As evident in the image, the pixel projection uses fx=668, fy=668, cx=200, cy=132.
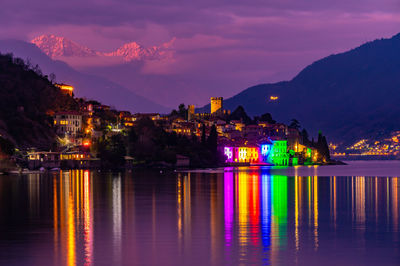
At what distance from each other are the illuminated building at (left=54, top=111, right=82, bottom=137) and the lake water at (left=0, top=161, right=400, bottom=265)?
94.9 m

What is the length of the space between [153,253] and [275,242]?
4.92 metres

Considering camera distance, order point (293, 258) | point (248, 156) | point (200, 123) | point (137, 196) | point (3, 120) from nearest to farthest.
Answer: point (293, 258), point (137, 196), point (3, 120), point (248, 156), point (200, 123)

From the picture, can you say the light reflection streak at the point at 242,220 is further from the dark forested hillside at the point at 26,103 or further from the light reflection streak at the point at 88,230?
the dark forested hillside at the point at 26,103

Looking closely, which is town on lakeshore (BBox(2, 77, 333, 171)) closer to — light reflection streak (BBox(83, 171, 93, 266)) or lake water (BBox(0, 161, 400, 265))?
light reflection streak (BBox(83, 171, 93, 266))

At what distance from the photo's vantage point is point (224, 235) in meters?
27.6

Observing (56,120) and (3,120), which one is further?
(56,120)

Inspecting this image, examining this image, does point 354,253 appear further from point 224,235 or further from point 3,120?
point 3,120

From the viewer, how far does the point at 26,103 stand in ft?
484

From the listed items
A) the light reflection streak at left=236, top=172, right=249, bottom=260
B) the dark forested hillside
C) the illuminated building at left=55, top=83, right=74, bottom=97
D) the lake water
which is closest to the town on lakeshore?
the illuminated building at left=55, top=83, right=74, bottom=97

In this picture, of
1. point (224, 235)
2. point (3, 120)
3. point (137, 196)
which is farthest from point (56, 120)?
point (224, 235)

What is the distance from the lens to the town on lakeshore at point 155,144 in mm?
122500

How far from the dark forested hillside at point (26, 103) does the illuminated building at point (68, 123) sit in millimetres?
2111

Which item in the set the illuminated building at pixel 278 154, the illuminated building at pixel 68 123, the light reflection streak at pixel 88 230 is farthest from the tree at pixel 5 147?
the illuminated building at pixel 278 154

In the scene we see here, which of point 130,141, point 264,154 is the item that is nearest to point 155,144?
point 130,141
